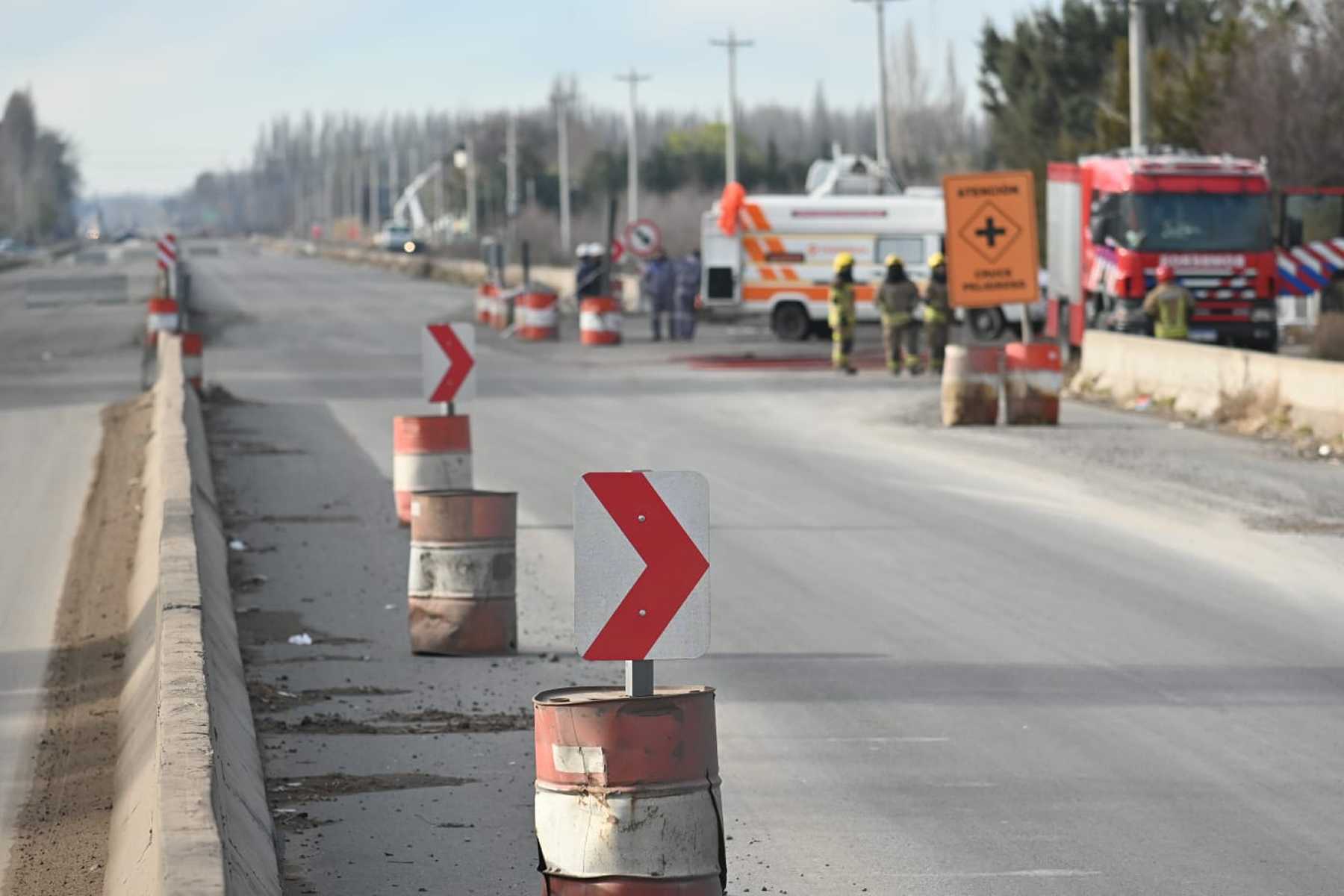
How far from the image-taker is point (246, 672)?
10453 mm

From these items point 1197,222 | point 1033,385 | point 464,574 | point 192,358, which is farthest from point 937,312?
point 464,574

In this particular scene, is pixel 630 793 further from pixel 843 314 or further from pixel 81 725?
pixel 843 314

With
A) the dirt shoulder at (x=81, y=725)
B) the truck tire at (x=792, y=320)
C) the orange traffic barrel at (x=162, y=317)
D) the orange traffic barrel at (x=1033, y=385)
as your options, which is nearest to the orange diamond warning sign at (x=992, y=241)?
the orange traffic barrel at (x=1033, y=385)

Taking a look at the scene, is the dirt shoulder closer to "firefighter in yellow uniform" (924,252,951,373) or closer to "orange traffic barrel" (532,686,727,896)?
"orange traffic barrel" (532,686,727,896)

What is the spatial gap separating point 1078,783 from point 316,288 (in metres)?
63.0

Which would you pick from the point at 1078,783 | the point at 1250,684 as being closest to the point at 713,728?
the point at 1078,783

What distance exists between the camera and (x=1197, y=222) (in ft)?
103

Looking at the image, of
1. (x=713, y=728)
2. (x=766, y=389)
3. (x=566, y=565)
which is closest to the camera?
(x=713, y=728)

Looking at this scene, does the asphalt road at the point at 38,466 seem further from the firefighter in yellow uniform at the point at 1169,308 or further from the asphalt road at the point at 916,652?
the firefighter in yellow uniform at the point at 1169,308

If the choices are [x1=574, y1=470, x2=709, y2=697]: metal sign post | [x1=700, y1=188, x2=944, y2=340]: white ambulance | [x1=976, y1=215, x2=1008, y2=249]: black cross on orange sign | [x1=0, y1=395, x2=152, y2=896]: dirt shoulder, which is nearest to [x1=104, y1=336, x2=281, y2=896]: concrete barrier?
[x1=0, y1=395, x2=152, y2=896]: dirt shoulder

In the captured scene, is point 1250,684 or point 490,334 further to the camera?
point 490,334

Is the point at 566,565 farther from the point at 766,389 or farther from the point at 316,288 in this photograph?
the point at 316,288

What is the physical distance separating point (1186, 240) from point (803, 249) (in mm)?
9341

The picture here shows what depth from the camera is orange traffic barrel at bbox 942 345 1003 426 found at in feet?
74.0
